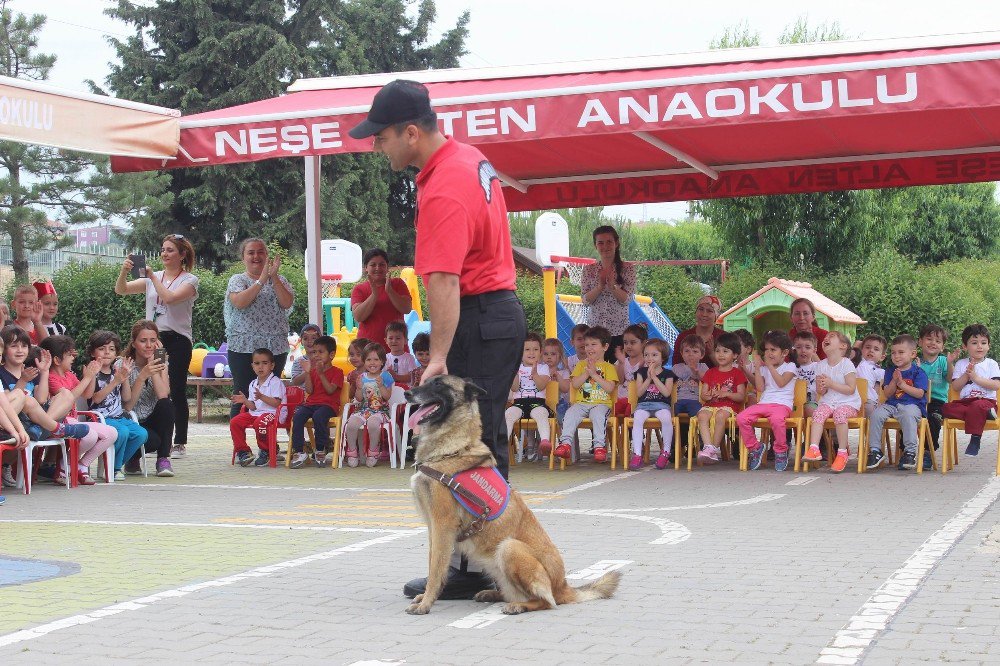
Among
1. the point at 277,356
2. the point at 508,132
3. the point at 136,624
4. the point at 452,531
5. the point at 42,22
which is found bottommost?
the point at 136,624

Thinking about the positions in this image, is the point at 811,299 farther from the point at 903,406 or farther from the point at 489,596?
the point at 489,596

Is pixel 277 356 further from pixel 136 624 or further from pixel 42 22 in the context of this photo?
pixel 42 22

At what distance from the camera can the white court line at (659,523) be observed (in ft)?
25.0

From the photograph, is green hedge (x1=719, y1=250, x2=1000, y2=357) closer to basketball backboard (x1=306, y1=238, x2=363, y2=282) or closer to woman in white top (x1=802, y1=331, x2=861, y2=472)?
basketball backboard (x1=306, y1=238, x2=363, y2=282)

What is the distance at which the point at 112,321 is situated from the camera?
23.9 m

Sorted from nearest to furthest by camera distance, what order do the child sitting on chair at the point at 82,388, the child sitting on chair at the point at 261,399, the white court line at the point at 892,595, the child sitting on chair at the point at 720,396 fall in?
the white court line at the point at 892,595, the child sitting on chair at the point at 82,388, the child sitting on chair at the point at 720,396, the child sitting on chair at the point at 261,399

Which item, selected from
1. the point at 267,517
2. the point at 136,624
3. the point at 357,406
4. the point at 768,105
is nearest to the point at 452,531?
the point at 136,624

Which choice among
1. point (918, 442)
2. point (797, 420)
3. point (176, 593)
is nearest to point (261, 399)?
point (797, 420)

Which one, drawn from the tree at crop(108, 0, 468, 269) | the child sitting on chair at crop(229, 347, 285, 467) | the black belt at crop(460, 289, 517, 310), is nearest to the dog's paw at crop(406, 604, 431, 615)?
the black belt at crop(460, 289, 517, 310)

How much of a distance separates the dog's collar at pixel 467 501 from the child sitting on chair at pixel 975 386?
6986 millimetres

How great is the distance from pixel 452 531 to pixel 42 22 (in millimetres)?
31980

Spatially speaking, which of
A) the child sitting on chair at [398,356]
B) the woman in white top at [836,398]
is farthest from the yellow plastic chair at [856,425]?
the child sitting on chair at [398,356]

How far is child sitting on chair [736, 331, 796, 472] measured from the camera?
11445 millimetres

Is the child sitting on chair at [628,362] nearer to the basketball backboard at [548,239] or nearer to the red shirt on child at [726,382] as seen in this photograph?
the red shirt on child at [726,382]
